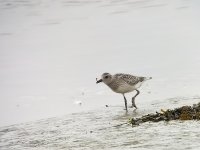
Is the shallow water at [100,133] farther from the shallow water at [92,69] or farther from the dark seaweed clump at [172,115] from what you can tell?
the dark seaweed clump at [172,115]

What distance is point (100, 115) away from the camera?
12.0 metres

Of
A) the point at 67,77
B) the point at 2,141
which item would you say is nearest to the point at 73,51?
the point at 67,77

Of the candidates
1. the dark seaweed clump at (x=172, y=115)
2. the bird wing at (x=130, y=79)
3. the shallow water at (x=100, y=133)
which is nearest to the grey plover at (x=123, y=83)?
the bird wing at (x=130, y=79)

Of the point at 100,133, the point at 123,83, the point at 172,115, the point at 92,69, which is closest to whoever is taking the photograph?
the point at 100,133

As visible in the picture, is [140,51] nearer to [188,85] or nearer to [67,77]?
[67,77]

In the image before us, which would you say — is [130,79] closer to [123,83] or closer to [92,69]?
[123,83]

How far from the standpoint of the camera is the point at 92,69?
17547 mm

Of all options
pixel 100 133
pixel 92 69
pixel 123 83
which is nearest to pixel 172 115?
pixel 100 133

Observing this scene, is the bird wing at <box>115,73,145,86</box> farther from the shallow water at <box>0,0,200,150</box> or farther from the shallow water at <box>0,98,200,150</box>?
the shallow water at <box>0,98,200,150</box>

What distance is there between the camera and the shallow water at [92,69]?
10.2 meters

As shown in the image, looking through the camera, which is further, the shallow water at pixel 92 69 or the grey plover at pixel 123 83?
the grey plover at pixel 123 83

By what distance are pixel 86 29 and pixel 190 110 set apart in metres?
14.2

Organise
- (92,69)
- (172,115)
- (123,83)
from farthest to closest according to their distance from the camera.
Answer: (92,69), (123,83), (172,115)

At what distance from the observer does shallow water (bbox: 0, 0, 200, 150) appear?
10172 mm
